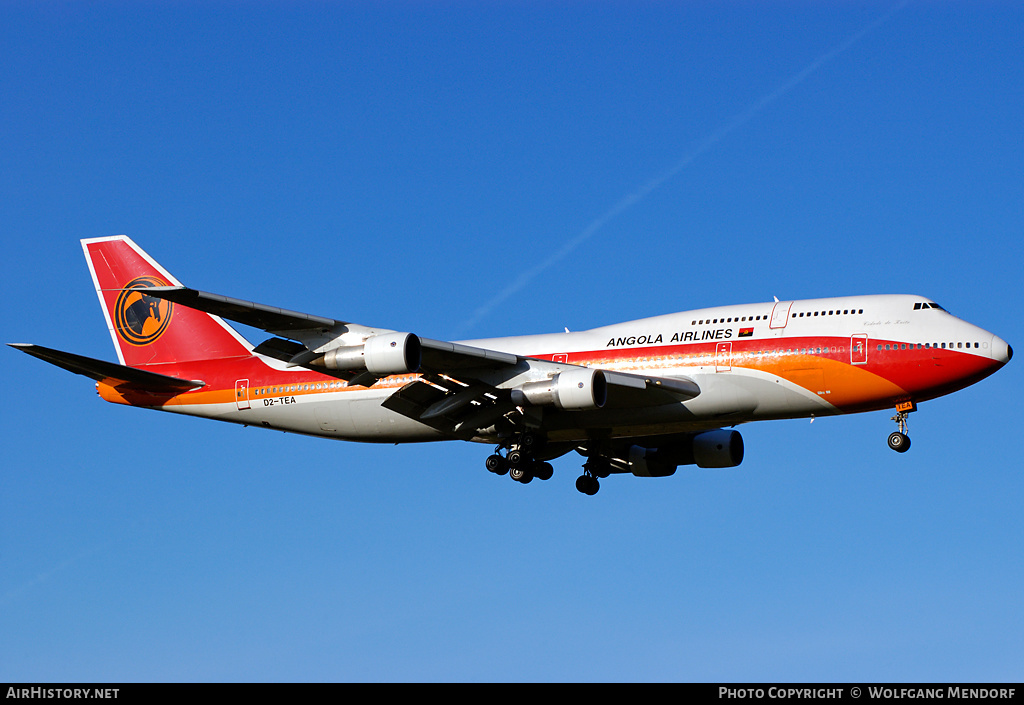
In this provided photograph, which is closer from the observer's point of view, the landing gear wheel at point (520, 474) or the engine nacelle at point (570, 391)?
the engine nacelle at point (570, 391)

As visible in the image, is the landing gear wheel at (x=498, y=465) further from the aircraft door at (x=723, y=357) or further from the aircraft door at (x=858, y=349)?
the aircraft door at (x=858, y=349)

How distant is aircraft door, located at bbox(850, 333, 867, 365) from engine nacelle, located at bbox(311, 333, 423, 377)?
43.7 feet

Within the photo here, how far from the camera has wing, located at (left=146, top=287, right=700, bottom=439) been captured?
35000 millimetres

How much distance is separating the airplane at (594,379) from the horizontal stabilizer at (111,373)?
63 mm

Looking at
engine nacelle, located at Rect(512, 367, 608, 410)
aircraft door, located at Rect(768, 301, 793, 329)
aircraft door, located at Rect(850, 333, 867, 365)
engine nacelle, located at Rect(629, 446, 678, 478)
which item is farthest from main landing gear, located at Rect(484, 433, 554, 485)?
aircraft door, located at Rect(850, 333, 867, 365)

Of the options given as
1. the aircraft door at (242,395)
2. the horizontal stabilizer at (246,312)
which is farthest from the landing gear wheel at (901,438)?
the aircraft door at (242,395)

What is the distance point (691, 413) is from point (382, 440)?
38.9 feet

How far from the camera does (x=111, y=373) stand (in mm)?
42312

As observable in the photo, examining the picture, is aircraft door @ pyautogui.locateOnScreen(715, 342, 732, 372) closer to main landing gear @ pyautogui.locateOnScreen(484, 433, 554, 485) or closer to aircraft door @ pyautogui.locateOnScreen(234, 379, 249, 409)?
main landing gear @ pyautogui.locateOnScreen(484, 433, 554, 485)

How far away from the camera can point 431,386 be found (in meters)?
39.2

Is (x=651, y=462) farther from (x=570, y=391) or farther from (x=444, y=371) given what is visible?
(x=444, y=371)

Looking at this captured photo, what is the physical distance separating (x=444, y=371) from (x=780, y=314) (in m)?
10.9

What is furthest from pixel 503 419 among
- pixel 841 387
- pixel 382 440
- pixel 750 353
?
pixel 841 387

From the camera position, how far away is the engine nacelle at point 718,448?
42750 millimetres
